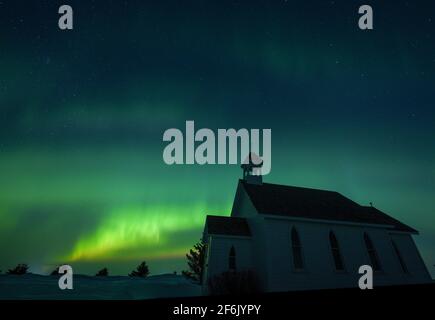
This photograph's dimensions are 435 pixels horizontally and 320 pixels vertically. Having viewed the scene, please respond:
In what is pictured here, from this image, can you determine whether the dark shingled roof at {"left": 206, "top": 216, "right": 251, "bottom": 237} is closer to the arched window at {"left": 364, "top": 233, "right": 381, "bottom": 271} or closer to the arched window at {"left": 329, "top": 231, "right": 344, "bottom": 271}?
the arched window at {"left": 329, "top": 231, "right": 344, "bottom": 271}

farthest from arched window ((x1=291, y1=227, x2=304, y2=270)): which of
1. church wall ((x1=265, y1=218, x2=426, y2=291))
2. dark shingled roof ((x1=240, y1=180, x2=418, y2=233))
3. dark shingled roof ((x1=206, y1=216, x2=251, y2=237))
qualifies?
dark shingled roof ((x1=206, y1=216, x2=251, y2=237))

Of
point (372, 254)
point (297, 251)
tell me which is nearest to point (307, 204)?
point (297, 251)

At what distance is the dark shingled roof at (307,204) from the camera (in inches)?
782

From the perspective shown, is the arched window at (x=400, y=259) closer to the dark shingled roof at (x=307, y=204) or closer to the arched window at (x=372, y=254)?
the dark shingled roof at (x=307, y=204)

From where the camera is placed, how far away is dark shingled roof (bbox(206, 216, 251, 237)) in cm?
1869

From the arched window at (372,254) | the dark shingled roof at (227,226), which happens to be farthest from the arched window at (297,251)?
the arched window at (372,254)

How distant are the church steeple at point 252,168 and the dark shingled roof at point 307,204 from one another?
→ 68 centimetres

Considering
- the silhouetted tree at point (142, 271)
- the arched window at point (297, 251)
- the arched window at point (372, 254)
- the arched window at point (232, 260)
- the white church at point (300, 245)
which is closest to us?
the white church at point (300, 245)

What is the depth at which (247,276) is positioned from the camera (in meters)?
17.2

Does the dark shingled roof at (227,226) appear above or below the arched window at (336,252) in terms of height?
above

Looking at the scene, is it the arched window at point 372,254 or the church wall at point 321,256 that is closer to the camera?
the church wall at point 321,256
